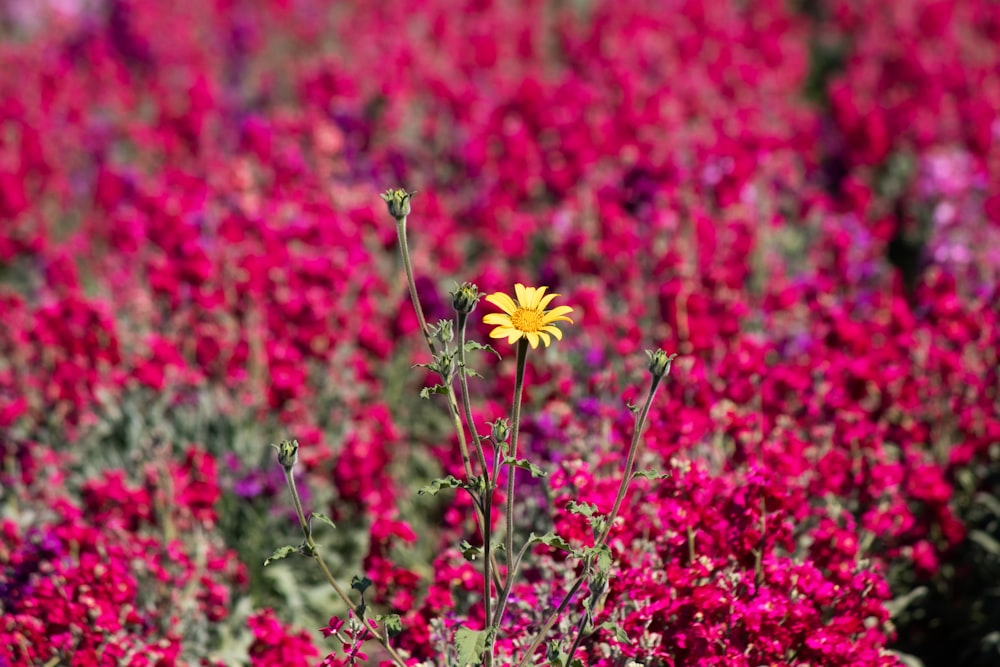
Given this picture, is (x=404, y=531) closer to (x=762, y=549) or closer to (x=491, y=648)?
(x=491, y=648)

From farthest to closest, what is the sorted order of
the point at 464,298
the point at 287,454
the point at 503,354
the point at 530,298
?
1. the point at 503,354
2. the point at 530,298
3. the point at 287,454
4. the point at 464,298

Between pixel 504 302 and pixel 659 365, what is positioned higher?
pixel 504 302

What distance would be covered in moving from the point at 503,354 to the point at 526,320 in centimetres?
203

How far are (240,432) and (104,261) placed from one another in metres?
1.90

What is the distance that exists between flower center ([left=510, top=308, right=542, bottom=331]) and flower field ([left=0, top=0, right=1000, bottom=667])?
33 millimetres

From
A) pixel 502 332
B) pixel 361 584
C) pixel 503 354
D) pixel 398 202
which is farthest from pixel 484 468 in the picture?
pixel 503 354

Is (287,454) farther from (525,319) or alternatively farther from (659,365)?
(659,365)

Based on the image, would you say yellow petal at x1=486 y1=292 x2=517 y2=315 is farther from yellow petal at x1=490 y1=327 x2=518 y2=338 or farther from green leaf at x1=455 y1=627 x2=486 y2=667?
green leaf at x1=455 y1=627 x2=486 y2=667

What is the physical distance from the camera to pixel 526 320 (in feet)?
7.66

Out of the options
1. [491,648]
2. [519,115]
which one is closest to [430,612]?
[491,648]

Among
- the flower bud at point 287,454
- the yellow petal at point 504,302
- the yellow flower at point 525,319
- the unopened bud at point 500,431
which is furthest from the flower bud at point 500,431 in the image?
the flower bud at point 287,454

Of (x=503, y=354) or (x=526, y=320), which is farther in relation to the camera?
(x=503, y=354)

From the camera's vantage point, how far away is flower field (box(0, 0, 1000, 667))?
2.82 meters

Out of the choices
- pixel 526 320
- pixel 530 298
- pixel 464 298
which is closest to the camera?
pixel 464 298
